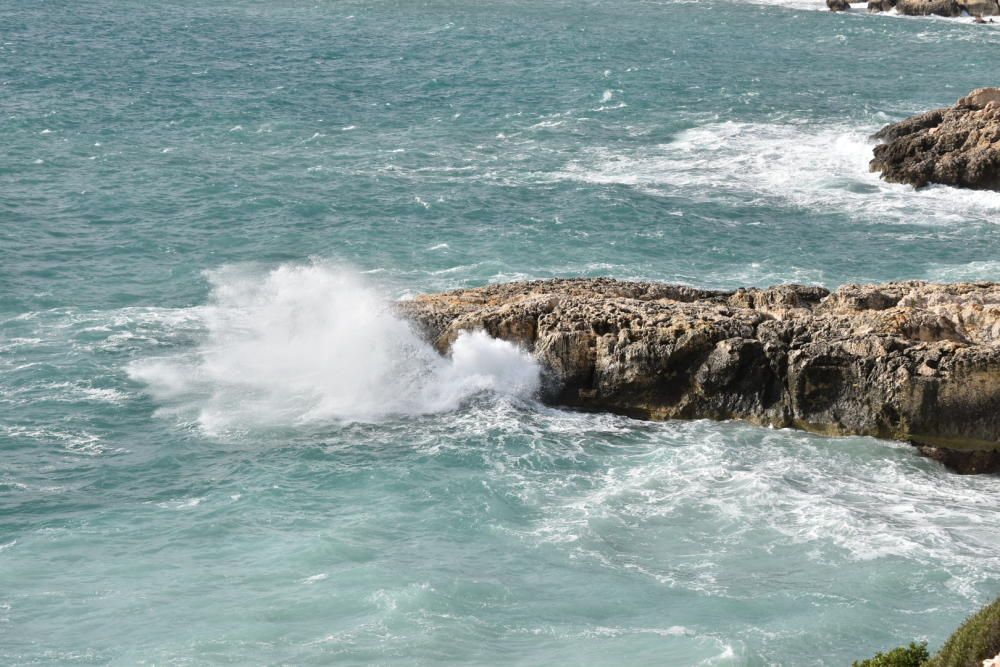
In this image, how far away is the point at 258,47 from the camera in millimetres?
69062

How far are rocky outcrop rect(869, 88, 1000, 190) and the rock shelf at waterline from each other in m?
16.6

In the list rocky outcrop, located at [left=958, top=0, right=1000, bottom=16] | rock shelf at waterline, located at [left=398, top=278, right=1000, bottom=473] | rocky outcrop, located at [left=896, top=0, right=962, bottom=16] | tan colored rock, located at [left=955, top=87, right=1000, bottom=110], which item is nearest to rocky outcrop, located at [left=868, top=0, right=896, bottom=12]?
rocky outcrop, located at [left=896, top=0, right=962, bottom=16]

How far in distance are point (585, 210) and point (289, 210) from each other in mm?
10152

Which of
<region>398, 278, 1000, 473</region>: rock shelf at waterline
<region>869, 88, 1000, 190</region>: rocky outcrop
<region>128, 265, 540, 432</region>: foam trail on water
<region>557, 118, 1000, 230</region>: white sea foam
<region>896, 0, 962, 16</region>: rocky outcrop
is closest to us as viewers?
<region>398, 278, 1000, 473</region>: rock shelf at waterline

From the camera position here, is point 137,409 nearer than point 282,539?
No

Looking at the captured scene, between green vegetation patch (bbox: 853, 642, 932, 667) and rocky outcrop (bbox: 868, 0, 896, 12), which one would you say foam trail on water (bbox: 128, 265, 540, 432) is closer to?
green vegetation patch (bbox: 853, 642, 932, 667)

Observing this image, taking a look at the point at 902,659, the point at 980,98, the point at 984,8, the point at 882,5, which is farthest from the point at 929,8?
the point at 902,659

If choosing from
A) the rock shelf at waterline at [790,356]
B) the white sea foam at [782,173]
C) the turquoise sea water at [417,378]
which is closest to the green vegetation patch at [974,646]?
the turquoise sea water at [417,378]

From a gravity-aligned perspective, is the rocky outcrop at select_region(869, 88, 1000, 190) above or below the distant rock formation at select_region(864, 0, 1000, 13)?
below

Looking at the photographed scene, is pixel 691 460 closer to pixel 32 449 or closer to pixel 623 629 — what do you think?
pixel 623 629

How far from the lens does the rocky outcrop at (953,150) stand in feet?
142

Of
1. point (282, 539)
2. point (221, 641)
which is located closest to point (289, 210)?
point (282, 539)

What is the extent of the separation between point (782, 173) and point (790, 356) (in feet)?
72.9

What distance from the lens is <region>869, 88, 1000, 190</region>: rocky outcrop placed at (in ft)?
142
